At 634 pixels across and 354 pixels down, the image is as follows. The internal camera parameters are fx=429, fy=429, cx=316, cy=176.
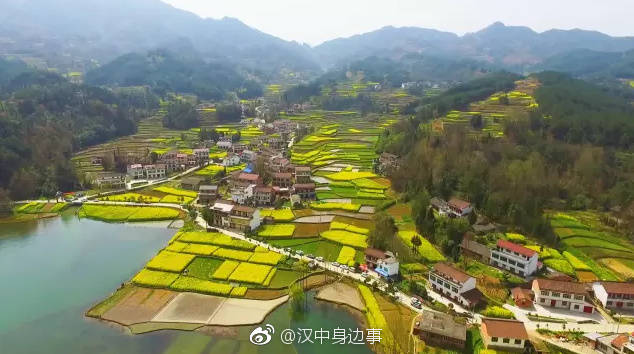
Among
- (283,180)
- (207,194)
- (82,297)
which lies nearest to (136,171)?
(207,194)

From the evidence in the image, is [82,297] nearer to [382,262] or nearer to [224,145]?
[382,262]

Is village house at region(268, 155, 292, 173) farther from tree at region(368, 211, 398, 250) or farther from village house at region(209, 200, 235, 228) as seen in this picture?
tree at region(368, 211, 398, 250)

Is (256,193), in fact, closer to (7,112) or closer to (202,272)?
(202,272)

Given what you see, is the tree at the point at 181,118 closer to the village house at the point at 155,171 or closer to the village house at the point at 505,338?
the village house at the point at 155,171

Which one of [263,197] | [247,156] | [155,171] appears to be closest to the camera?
[263,197]

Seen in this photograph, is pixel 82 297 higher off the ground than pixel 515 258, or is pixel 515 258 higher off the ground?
pixel 515 258

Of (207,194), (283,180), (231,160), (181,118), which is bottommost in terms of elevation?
(207,194)

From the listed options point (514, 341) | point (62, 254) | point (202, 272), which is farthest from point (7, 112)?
point (514, 341)

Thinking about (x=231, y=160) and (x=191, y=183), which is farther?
(x=231, y=160)
